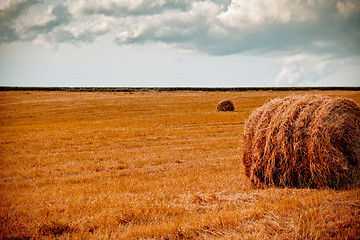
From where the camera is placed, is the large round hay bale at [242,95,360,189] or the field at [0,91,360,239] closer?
the field at [0,91,360,239]

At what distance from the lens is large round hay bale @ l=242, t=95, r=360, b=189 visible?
718 cm

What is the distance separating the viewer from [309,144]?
7230 millimetres

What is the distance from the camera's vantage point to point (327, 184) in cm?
721

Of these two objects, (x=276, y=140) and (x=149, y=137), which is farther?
(x=149, y=137)

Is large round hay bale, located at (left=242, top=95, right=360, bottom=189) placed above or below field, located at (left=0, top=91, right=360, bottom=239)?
above

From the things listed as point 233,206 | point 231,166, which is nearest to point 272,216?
point 233,206

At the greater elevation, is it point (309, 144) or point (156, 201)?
point (309, 144)

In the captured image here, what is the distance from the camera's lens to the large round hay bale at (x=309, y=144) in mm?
7184

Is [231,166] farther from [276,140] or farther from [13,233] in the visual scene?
[13,233]

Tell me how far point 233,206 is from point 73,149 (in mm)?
11846

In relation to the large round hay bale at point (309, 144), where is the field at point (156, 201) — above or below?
below

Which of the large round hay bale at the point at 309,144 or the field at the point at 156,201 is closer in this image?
the field at the point at 156,201

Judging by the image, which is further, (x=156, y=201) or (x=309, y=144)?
(x=309, y=144)

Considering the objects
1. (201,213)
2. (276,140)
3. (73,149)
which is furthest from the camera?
(73,149)
